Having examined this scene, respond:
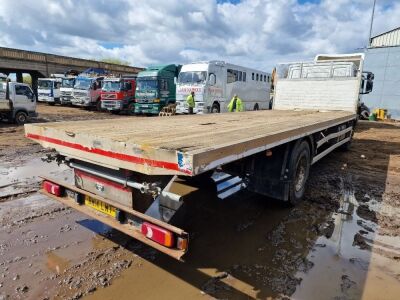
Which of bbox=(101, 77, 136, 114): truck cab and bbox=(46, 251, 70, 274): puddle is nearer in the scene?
bbox=(46, 251, 70, 274): puddle

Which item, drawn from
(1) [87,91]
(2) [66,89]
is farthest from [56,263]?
(2) [66,89]

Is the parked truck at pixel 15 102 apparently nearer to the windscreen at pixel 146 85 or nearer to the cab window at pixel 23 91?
the cab window at pixel 23 91

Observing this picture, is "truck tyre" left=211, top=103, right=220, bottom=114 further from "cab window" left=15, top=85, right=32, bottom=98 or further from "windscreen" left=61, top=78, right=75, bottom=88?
"windscreen" left=61, top=78, right=75, bottom=88

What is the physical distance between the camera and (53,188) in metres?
3.45

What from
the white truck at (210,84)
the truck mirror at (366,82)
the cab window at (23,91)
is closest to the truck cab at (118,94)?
the white truck at (210,84)

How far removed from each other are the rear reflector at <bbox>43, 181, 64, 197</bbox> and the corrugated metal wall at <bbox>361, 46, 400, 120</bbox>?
81.6ft

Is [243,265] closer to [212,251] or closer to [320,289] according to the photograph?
[212,251]

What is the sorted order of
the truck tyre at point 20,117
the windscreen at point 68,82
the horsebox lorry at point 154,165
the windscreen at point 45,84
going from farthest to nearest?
the windscreen at point 45,84
the windscreen at point 68,82
the truck tyre at point 20,117
the horsebox lorry at point 154,165

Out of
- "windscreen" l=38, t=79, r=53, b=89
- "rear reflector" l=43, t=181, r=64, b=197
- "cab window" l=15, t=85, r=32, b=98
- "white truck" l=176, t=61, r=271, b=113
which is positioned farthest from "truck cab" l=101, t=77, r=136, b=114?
"rear reflector" l=43, t=181, r=64, b=197

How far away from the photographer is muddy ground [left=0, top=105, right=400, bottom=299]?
285 centimetres

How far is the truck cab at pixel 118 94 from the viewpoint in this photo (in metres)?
21.5

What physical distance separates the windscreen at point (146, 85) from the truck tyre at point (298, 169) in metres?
15.7

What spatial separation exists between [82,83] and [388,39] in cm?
2501

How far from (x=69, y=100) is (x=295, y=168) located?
2483 cm
